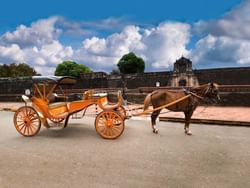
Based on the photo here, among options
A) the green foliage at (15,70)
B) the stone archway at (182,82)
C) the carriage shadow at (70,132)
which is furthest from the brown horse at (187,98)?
the green foliage at (15,70)

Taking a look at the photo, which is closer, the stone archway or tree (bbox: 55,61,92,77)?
the stone archway

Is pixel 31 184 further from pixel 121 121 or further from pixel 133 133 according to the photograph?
pixel 133 133

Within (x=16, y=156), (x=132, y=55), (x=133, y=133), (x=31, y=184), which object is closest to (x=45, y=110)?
(x=16, y=156)

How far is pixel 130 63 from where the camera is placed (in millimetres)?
44781

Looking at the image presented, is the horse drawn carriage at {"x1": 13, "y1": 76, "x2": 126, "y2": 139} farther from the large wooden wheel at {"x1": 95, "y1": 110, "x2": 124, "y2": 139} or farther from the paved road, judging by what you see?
the paved road

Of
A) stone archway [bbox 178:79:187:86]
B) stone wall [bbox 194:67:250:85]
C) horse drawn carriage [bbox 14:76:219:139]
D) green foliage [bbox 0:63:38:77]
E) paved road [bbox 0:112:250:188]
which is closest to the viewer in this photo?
paved road [bbox 0:112:250:188]

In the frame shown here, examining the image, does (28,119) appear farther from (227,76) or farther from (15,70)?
(15,70)

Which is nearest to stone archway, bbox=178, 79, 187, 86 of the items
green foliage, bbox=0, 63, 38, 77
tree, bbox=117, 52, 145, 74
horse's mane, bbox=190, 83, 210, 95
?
tree, bbox=117, 52, 145, 74

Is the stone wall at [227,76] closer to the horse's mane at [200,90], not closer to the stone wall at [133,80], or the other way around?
the stone wall at [133,80]

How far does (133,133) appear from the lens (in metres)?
6.15

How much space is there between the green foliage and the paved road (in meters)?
40.0

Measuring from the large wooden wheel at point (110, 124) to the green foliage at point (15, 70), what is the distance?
41485 mm

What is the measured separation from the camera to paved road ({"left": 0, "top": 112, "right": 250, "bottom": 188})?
3.25 meters

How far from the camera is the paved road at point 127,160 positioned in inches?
128
